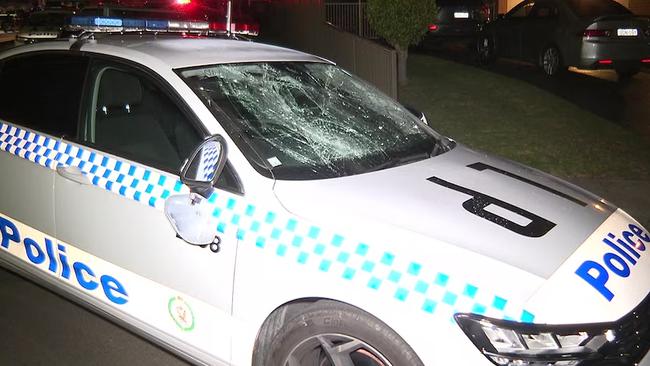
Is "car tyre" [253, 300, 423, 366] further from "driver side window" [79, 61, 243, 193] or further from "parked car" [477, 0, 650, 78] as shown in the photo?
"parked car" [477, 0, 650, 78]

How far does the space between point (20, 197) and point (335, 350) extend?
2086mm

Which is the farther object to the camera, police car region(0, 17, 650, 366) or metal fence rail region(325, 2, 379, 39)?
metal fence rail region(325, 2, 379, 39)

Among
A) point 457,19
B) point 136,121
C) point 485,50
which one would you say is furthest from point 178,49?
point 457,19

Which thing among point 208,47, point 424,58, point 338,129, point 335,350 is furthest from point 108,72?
point 424,58

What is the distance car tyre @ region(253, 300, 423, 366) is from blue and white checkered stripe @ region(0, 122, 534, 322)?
0.13 meters

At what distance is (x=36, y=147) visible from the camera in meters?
3.33

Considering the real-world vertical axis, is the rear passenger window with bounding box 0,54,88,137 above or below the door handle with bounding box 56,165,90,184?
above

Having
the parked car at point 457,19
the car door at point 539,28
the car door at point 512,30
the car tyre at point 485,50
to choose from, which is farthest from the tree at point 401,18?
the parked car at point 457,19

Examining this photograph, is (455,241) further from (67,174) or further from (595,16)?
(595,16)

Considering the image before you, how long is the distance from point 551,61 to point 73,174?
10278 mm

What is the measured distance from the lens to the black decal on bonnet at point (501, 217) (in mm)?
2430

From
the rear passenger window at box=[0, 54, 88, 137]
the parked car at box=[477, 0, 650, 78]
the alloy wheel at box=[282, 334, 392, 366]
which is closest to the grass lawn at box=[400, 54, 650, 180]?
the parked car at box=[477, 0, 650, 78]

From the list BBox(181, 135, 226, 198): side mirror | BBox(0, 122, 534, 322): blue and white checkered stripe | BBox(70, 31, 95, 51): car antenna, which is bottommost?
BBox(0, 122, 534, 322): blue and white checkered stripe

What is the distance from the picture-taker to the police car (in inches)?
83.0
